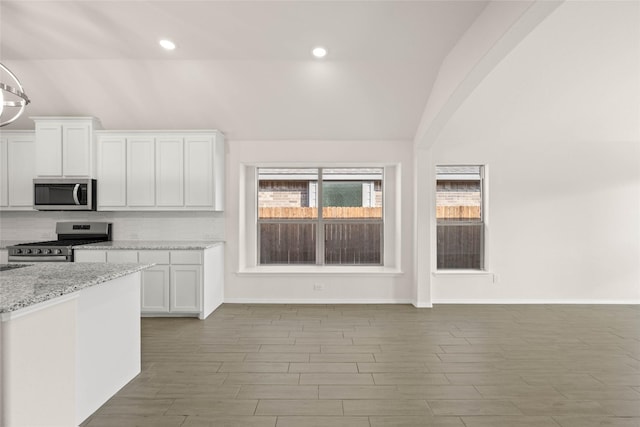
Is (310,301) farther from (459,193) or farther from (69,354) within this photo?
(69,354)

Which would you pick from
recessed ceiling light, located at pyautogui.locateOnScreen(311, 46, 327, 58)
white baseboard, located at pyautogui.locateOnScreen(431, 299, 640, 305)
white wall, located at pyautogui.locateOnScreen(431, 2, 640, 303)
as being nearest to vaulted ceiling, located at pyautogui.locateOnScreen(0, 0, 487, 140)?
recessed ceiling light, located at pyautogui.locateOnScreen(311, 46, 327, 58)

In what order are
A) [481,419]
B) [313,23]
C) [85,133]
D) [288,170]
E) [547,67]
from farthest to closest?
1. [288,170]
2. [85,133]
3. [547,67]
4. [313,23]
5. [481,419]

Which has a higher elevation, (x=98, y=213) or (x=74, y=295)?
(x=98, y=213)

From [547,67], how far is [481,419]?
3.79 meters

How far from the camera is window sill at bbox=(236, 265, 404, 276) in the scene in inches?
225

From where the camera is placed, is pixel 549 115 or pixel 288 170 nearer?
pixel 549 115

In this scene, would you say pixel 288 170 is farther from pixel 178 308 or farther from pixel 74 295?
pixel 74 295

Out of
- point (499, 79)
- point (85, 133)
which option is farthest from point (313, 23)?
point (85, 133)

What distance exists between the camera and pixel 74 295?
229 cm

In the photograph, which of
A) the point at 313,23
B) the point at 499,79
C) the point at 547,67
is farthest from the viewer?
the point at 499,79

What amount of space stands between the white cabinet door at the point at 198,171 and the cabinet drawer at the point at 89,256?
47.2 inches

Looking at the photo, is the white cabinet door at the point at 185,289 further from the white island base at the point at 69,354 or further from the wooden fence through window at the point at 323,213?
the white island base at the point at 69,354

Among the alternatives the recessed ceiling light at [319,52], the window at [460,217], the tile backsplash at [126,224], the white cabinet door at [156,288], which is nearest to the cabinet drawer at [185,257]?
the white cabinet door at [156,288]

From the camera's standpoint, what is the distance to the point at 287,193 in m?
6.25
